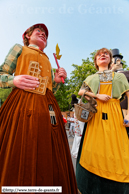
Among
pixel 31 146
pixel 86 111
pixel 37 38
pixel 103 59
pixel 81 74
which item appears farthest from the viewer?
pixel 81 74

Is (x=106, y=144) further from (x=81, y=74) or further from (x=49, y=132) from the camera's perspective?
(x=81, y=74)

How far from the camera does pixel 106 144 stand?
4.66ft

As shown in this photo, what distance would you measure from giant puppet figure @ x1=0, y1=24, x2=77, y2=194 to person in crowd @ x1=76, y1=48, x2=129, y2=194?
1.87ft

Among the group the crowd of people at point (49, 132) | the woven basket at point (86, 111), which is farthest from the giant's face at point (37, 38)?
the woven basket at point (86, 111)

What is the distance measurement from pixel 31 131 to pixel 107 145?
1007 mm

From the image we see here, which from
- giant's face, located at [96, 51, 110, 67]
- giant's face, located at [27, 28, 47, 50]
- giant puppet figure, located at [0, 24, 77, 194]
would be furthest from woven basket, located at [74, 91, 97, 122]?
giant's face, located at [27, 28, 47, 50]

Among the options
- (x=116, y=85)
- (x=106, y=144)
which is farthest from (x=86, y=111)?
(x=116, y=85)

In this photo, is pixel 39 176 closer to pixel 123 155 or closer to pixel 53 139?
pixel 53 139

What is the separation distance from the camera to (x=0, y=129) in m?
0.89

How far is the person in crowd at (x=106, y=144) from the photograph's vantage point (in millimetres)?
1342

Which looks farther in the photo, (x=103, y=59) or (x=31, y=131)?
(x=103, y=59)

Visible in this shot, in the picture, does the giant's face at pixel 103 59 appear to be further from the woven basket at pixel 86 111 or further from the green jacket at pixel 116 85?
the woven basket at pixel 86 111

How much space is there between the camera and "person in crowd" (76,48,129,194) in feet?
4.40

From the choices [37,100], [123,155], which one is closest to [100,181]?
[123,155]
